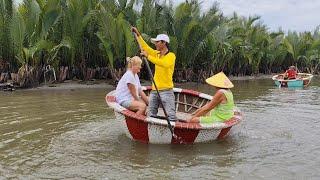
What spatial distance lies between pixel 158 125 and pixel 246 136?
7.00 feet

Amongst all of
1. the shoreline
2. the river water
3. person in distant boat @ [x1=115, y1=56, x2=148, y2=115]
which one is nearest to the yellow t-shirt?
person in distant boat @ [x1=115, y1=56, x2=148, y2=115]

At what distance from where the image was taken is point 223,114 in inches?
346

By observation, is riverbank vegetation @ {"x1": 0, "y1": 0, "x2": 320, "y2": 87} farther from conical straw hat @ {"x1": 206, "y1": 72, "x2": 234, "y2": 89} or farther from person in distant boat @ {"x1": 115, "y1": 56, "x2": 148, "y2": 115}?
conical straw hat @ {"x1": 206, "y1": 72, "x2": 234, "y2": 89}

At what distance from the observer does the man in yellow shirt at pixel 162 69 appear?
27.2ft

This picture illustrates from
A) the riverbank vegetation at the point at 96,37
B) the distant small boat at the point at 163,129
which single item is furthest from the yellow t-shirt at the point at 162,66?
the riverbank vegetation at the point at 96,37

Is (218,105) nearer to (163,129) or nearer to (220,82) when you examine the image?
(220,82)

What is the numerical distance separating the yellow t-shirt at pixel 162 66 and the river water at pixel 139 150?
1.12 m

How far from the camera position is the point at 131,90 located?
904 cm

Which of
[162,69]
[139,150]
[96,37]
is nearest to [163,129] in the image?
[139,150]

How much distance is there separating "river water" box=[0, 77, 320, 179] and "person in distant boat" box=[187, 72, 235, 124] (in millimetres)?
460

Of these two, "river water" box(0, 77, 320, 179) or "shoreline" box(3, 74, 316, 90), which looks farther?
"shoreline" box(3, 74, 316, 90)

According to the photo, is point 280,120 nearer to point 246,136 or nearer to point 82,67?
Result: point 246,136

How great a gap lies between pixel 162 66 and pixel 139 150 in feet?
4.84

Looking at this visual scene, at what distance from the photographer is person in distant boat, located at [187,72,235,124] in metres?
8.59
